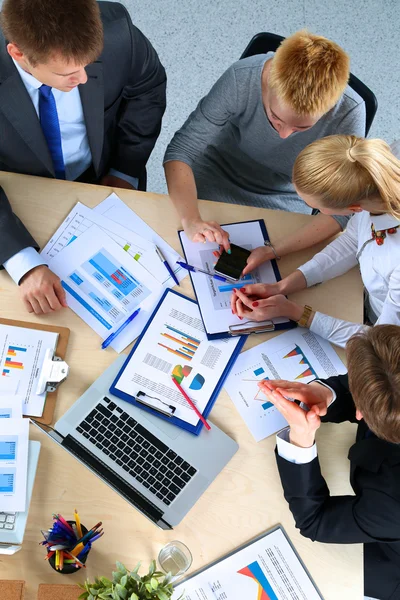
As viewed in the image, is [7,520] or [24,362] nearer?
[7,520]

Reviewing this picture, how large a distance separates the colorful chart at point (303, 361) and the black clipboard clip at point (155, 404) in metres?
0.33

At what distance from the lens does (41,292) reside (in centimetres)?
144

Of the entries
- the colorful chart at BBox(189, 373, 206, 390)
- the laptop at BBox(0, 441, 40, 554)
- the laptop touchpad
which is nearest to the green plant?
→ the laptop at BBox(0, 441, 40, 554)

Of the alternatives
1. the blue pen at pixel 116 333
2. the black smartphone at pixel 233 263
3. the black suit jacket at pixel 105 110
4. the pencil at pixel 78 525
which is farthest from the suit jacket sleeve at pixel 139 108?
the pencil at pixel 78 525

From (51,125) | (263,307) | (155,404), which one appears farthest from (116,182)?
(155,404)

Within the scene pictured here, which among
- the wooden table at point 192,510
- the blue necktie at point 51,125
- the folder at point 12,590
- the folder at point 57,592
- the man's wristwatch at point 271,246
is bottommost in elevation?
the folder at point 12,590

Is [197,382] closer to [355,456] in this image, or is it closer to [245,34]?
[355,456]

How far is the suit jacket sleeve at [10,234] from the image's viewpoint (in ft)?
4.82

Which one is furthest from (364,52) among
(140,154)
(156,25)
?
(140,154)

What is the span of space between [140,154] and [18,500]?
43.4 inches

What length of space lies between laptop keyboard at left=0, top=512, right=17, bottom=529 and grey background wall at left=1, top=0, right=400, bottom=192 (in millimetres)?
1861

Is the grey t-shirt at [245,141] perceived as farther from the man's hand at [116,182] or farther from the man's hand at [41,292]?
the man's hand at [41,292]

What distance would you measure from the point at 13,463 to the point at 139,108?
108cm

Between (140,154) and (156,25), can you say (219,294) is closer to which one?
(140,154)
